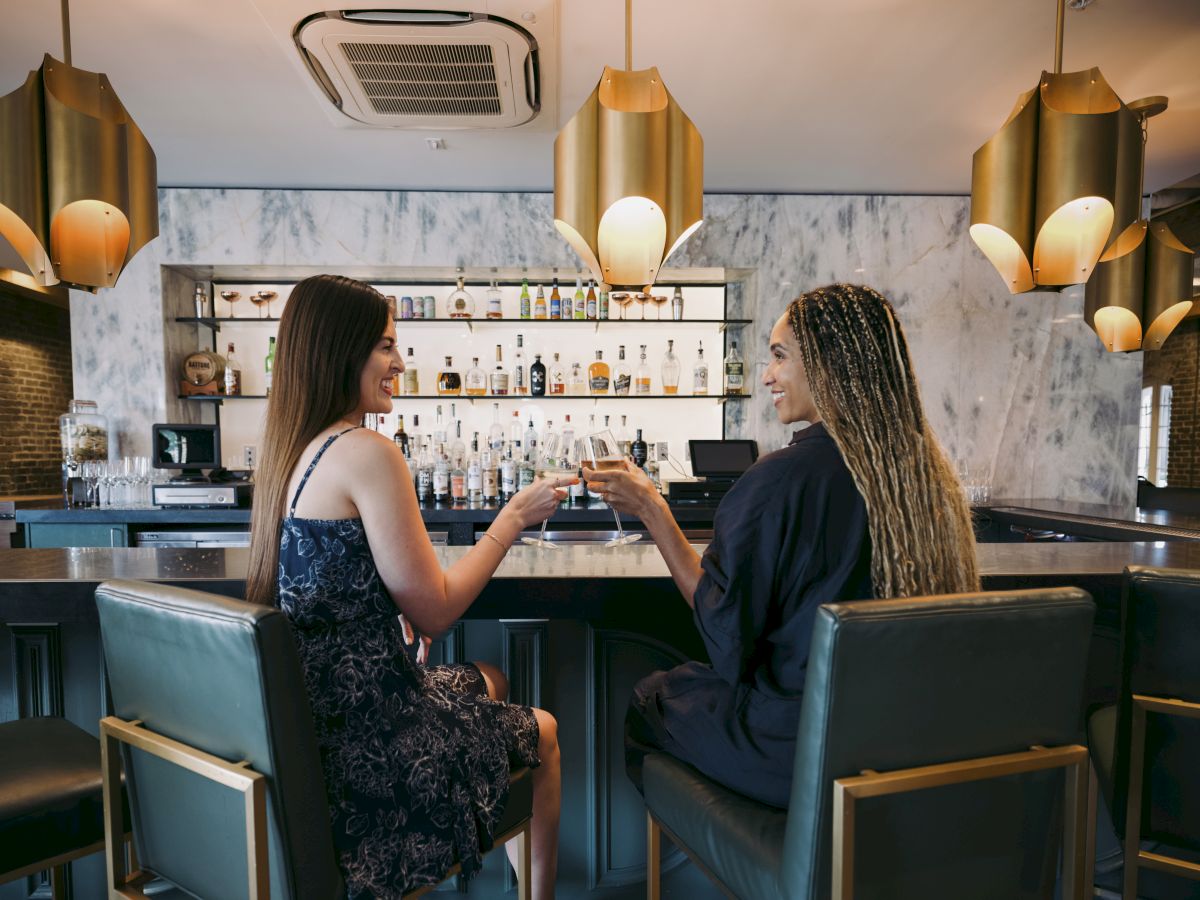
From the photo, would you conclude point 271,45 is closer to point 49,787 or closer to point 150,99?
point 150,99

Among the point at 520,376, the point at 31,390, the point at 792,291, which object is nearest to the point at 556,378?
the point at 520,376

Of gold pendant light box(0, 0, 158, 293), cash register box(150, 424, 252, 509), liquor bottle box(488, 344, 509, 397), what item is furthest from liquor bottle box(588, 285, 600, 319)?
gold pendant light box(0, 0, 158, 293)

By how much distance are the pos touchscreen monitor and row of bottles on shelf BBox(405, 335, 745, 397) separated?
1099 mm

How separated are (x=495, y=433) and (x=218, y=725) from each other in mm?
3738

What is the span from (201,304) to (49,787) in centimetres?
402

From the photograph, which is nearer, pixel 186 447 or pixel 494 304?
pixel 186 447

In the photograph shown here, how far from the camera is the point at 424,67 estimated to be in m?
2.56

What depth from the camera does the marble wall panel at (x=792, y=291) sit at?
4164 millimetres

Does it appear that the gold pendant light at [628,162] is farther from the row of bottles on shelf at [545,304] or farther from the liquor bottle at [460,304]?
the liquor bottle at [460,304]

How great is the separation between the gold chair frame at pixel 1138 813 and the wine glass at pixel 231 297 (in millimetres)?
5023

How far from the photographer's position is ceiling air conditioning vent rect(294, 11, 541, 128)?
2.30 meters

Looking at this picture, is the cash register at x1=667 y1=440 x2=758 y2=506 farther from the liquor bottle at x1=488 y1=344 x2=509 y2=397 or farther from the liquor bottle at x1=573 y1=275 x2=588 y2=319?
the liquor bottle at x1=488 y1=344 x2=509 y2=397

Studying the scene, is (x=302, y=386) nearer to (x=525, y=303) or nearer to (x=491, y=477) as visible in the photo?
(x=491, y=477)

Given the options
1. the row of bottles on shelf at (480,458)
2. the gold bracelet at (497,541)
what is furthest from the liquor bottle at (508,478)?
the gold bracelet at (497,541)
